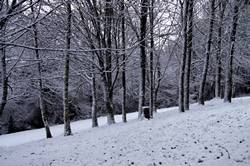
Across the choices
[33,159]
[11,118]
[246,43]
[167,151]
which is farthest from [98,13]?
[246,43]

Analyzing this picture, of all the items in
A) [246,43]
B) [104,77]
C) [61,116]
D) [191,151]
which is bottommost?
[61,116]

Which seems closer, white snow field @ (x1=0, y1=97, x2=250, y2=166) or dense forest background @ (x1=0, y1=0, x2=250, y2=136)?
white snow field @ (x1=0, y1=97, x2=250, y2=166)

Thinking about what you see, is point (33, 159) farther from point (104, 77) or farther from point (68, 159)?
point (104, 77)

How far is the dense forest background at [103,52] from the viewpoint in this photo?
911cm

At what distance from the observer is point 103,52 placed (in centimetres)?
1477

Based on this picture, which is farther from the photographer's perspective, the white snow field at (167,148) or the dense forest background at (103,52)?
the dense forest background at (103,52)

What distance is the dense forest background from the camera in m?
9.11

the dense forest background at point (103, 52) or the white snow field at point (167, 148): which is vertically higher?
the dense forest background at point (103, 52)

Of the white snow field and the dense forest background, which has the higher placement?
the dense forest background

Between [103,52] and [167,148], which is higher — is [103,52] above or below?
above

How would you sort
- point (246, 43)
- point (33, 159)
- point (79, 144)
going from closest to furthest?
1. point (33, 159)
2. point (79, 144)
3. point (246, 43)

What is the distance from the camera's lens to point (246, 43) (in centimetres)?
2711

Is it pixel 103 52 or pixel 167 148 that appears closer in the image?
pixel 167 148

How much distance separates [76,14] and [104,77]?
4.53 meters
